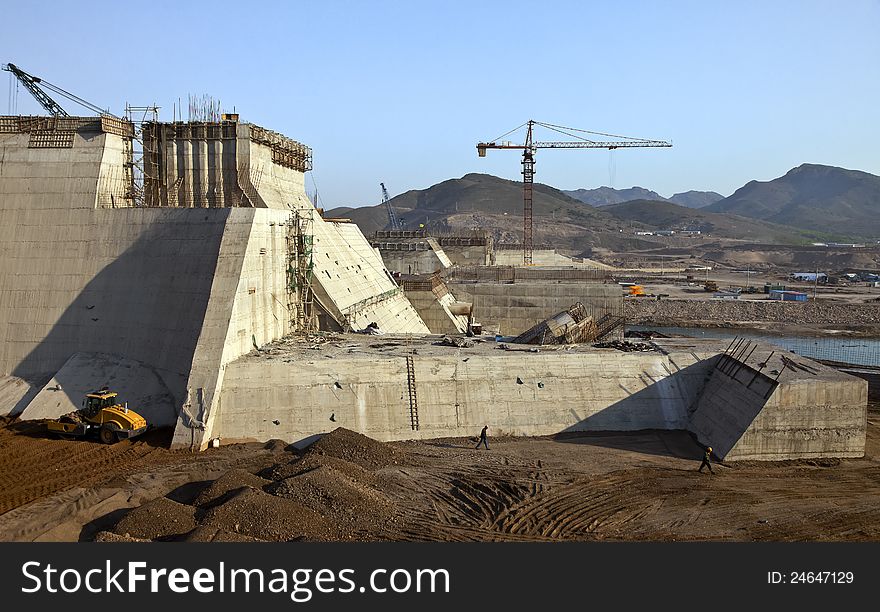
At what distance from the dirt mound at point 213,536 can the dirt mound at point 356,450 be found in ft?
21.2

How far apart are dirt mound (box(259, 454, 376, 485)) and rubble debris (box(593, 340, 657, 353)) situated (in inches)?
532

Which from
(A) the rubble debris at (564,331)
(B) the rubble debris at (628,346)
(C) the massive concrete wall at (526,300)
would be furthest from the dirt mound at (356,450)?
(C) the massive concrete wall at (526,300)

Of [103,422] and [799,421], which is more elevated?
[103,422]

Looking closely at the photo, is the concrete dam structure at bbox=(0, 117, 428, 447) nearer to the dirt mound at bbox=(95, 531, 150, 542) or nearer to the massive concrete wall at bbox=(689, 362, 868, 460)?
the dirt mound at bbox=(95, 531, 150, 542)

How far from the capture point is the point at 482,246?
84.4m

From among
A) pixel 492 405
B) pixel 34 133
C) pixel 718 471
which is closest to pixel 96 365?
pixel 34 133

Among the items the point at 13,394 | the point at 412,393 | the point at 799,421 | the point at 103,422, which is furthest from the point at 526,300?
the point at 103,422

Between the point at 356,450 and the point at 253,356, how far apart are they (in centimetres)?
675

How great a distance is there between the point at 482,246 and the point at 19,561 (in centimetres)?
7223

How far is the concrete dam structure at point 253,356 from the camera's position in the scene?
2669 centimetres

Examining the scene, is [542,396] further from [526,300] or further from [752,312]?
[752,312]

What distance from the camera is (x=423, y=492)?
22.2m

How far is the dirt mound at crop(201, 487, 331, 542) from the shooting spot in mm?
17766

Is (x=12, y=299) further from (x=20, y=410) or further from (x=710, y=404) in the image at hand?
(x=710, y=404)
